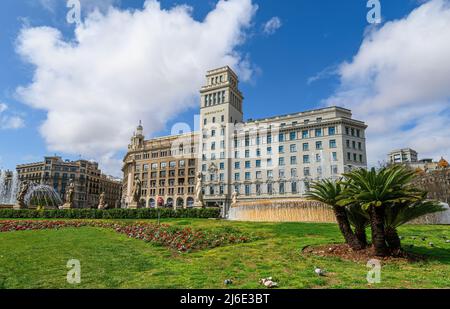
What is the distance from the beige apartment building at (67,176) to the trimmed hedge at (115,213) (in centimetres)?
8439

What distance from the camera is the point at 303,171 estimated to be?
69625mm

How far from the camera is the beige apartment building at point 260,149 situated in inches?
2677

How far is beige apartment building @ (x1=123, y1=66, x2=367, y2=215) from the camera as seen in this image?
68.0 meters

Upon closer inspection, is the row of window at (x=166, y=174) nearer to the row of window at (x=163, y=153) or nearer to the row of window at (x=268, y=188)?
the row of window at (x=163, y=153)

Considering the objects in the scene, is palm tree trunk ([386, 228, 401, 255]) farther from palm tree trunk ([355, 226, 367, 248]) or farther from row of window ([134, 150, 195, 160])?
row of window ([134, 150, 195, 160])

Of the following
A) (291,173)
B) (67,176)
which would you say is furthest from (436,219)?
(67,176)

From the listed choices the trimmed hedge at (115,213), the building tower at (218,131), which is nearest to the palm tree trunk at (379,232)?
the trimmed hedge at (115,213)

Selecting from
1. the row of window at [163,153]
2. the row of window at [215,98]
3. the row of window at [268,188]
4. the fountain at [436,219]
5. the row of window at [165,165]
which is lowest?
the fountain at [436,219]

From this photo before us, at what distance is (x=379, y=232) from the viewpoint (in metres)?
9.45

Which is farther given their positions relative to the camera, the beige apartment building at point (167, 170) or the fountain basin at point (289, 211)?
the beige apartment building at point (167, 170)

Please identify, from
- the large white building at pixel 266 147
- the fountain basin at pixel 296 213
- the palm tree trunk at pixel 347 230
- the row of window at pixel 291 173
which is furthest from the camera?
the large white building at pixel 266 147

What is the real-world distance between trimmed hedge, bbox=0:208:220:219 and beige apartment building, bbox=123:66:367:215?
32.5m

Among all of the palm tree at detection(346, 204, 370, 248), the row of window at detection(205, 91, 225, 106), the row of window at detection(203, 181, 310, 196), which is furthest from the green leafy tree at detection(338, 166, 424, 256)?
the row of window at detection(205, 91, 225, 106)
